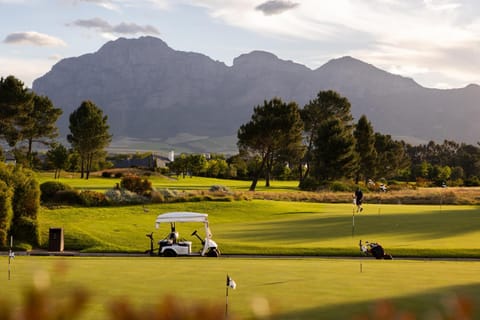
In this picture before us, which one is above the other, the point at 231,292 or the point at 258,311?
the point at 258,311

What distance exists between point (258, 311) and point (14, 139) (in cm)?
9001

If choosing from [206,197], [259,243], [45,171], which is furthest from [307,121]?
[259,243]

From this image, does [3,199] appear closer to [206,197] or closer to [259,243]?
[259,243]

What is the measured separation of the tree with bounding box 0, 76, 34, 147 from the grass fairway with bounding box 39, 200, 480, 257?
137ft

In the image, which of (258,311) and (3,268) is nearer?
(258,311)

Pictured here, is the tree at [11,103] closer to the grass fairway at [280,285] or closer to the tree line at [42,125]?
the tree line at [42,125]

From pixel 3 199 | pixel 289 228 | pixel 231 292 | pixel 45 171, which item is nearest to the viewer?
pixel 231 292

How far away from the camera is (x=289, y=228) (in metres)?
39.6

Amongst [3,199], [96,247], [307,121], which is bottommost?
[96,247]

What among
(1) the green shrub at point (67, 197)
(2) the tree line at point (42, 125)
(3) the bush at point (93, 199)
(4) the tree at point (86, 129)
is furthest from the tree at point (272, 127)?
(1) the green shrub at point (67, 197)

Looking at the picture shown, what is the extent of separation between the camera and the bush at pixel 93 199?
4966 centimetres

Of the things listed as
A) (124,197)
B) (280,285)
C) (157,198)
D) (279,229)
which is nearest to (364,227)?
(279,229)

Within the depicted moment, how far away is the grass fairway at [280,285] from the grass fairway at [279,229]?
11.6 metres

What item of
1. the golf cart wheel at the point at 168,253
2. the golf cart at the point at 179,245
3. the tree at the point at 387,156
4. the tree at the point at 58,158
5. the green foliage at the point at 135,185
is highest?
the tree at the point at 387,156
